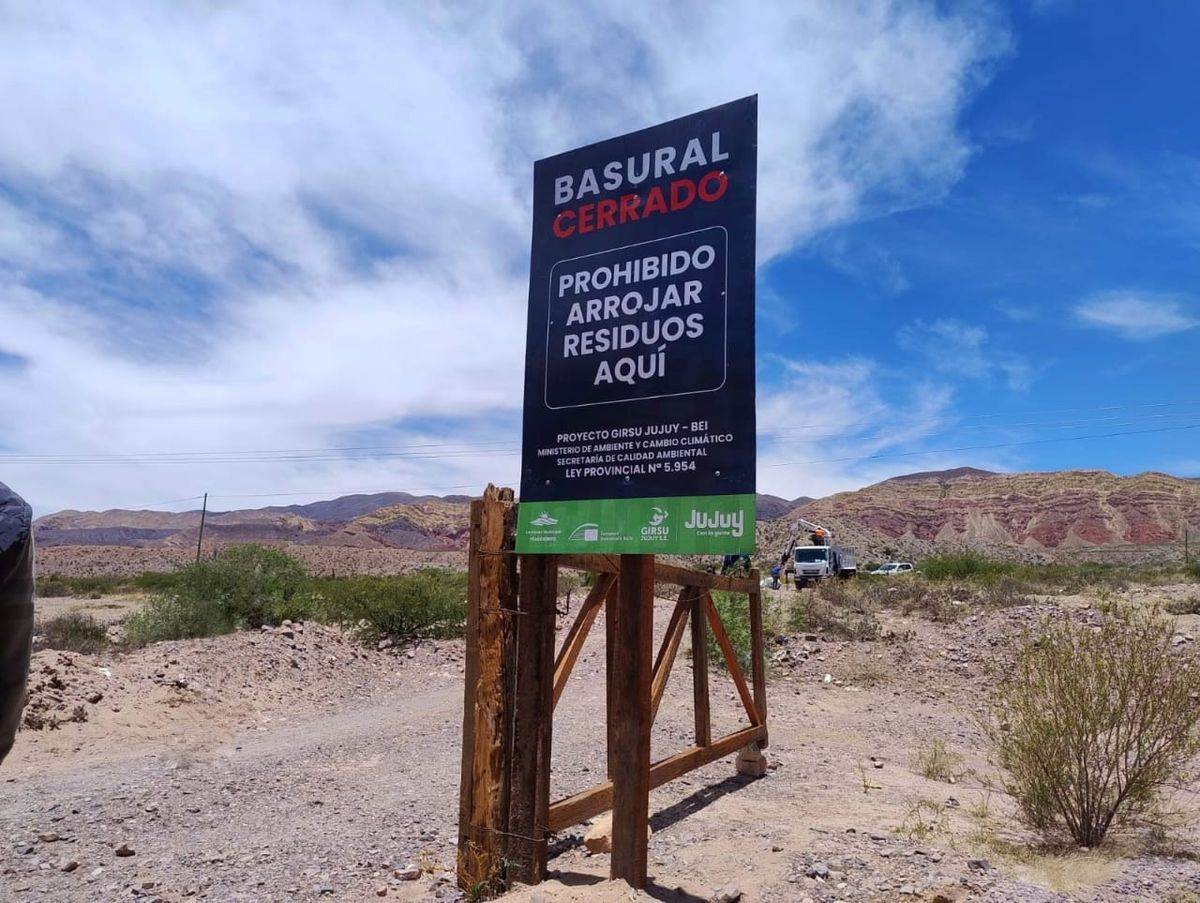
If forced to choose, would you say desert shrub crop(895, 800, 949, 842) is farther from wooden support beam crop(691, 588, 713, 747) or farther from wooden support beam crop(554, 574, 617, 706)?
wooden support beam crop(554, 574, 617, 706)

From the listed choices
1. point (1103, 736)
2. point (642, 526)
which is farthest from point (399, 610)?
point (642, 526)

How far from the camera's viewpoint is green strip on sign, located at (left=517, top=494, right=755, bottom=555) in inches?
157

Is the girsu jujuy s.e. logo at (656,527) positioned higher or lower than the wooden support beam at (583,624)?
higher

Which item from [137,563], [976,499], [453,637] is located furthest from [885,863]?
[976,499]

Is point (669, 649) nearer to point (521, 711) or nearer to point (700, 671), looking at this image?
point (700, 671)

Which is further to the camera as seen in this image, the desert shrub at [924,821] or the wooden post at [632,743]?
the desert shrub at [924,821]

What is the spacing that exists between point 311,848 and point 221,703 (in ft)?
21.4

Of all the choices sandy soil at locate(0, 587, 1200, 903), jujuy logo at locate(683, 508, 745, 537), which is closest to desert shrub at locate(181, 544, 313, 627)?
sandy soil at locate(0, 587, 1200, 903)

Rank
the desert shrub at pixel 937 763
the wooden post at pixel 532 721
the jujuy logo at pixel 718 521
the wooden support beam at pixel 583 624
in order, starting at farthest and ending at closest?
the desert shrub at pixel 937 763 → the wooden support beam at pixel 583 624 → the wooden post at pixel 532 721 → the jujuy logo at pixel 718 521

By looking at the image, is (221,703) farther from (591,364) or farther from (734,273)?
(734,273)

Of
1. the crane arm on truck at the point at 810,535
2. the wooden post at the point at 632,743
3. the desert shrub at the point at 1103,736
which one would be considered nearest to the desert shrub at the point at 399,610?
the desert shrub at the point at 1103,736

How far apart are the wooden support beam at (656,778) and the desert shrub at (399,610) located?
30.9 feet

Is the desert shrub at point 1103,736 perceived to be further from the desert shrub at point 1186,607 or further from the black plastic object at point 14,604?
the desert shrub at point 1186,607

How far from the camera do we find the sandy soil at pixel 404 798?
5.04m
